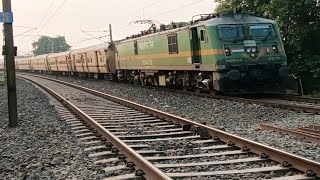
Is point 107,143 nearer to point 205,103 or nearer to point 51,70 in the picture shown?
point 205,103

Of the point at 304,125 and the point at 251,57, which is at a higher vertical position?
the point at 251,57

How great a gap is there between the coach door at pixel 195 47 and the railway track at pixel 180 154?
6253mm

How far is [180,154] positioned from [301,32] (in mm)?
13891

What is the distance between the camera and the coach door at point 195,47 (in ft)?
53.3

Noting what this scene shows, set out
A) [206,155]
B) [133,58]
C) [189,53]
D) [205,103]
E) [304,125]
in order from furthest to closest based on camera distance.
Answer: [133,58]
[189,53]
[205,103]
[304,125]
[206,155]

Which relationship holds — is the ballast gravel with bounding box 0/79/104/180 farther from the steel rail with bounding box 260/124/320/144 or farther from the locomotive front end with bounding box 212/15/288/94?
the locomotive front end with bounding box 212/15/288/94

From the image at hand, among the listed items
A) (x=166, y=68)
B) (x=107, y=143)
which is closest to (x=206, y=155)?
(x=107, y=143)

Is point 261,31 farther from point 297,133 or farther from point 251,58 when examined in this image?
point 297,133

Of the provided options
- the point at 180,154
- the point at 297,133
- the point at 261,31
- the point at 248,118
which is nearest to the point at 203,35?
the point at 261,31

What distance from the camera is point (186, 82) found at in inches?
720

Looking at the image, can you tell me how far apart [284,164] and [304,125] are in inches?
155

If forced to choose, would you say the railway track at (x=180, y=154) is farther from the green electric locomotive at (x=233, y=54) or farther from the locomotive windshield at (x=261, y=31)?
the locomotive windshield at (x=261, y=31)

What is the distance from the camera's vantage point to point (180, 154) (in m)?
6.77

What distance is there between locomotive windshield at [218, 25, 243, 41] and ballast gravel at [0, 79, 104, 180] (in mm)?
6625
